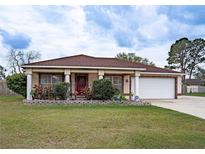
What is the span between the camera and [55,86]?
61.0 ft

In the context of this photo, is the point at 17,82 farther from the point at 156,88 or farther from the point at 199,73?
the point at 199,73

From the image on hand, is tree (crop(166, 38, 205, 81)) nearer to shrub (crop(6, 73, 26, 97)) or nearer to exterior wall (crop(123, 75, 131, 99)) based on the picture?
exterior wall (crop(123, 75, 131, 99))

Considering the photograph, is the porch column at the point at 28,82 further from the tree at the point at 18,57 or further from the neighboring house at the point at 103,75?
the tree at the point at 18,57

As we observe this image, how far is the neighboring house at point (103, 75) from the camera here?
65.1 ft

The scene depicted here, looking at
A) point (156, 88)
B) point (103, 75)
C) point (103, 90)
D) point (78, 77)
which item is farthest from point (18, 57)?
point (103, 90)

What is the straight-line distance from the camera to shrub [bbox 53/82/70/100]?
1844 centimetres

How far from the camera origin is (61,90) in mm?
18406

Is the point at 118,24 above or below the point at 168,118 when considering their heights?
→ above

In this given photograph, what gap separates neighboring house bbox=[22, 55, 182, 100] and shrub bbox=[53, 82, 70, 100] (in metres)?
1.38

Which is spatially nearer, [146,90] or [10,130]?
[10,130]

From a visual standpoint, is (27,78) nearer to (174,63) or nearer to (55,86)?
(55,86)

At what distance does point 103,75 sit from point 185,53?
122 ft
